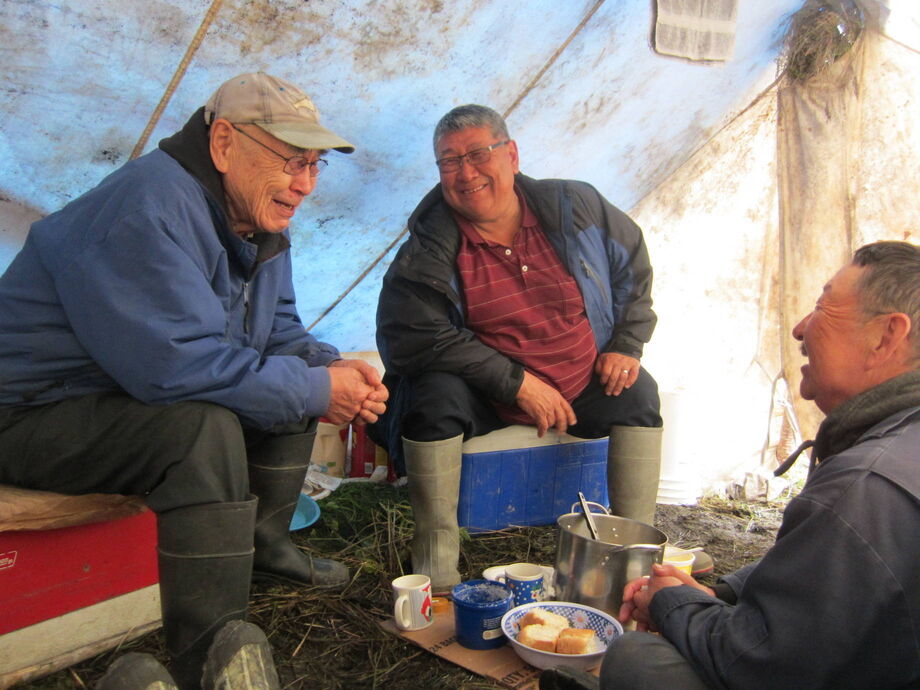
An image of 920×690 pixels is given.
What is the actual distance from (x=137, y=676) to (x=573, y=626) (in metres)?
1.14

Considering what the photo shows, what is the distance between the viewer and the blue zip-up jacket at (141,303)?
1.82 m

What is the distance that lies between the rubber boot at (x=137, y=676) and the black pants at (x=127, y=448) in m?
0.38

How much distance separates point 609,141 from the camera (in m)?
4.29

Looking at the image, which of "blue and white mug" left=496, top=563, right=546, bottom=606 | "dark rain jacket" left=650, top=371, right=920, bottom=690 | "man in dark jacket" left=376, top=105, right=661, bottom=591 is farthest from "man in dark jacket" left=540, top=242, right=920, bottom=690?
"man in dark jacket" left=376, top=105, right=661, bottom=591

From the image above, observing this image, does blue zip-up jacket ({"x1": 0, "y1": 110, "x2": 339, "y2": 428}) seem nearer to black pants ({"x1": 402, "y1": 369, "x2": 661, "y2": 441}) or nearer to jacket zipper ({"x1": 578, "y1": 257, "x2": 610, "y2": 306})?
black pants ({"x1": 402, "y1": 369, "x2": 661, "y2": 441})

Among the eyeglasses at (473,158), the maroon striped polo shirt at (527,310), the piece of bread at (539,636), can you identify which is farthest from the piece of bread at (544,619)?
the eyeglasses at (473,158)

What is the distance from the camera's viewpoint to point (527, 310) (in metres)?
3.21

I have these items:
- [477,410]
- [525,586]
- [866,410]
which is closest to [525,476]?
[477,410]

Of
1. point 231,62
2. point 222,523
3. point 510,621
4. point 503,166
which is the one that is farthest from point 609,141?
point 222,523

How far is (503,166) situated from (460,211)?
258mm

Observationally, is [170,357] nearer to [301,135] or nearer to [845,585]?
[301,135]

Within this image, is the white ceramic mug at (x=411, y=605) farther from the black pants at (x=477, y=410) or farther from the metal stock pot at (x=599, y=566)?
the black pants at (x=477, y=410)

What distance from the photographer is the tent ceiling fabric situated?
8.35ft

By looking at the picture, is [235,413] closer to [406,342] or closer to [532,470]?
[406,342]
